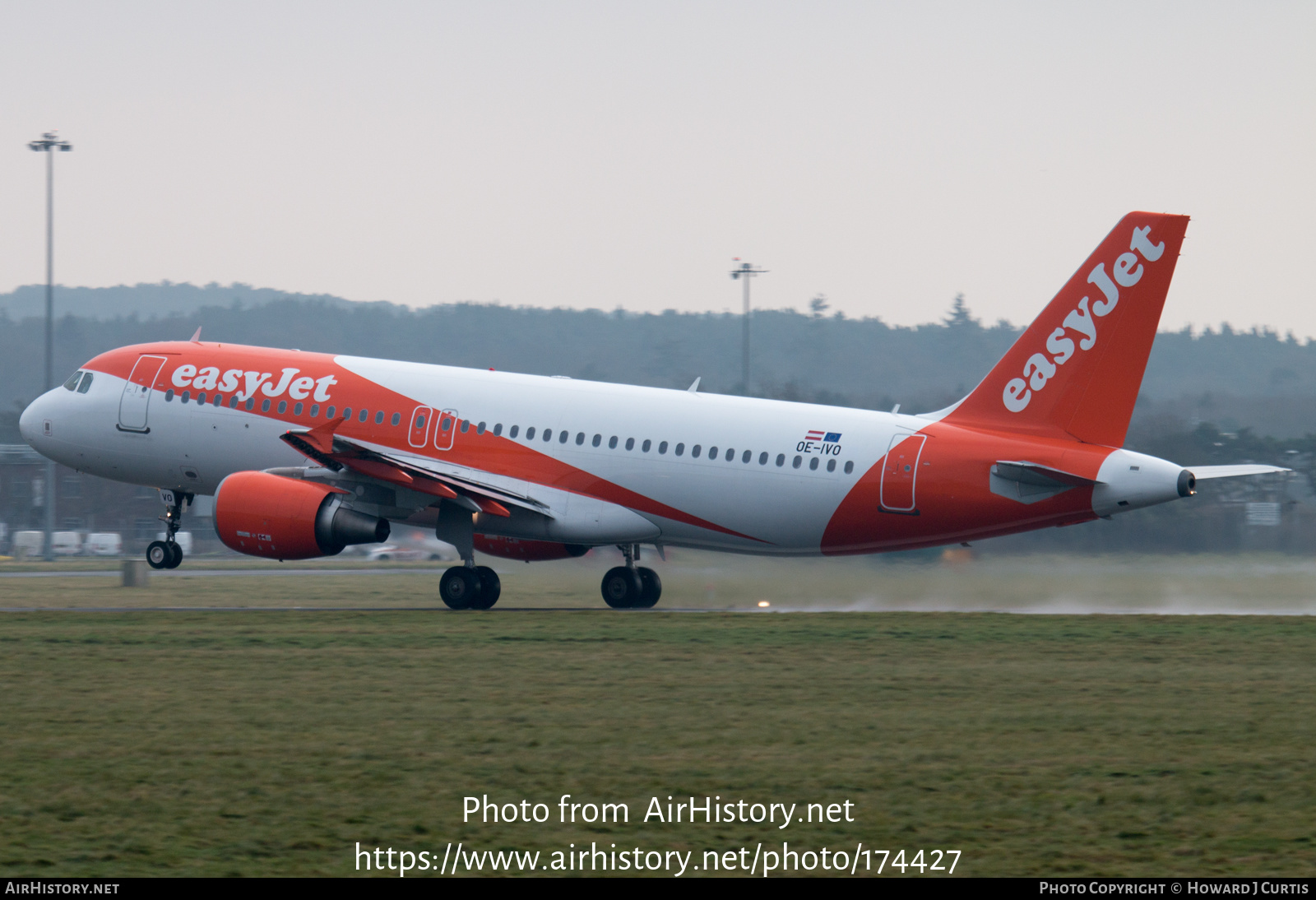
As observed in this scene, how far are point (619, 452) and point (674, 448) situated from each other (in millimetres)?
1155

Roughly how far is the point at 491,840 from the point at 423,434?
21.3m

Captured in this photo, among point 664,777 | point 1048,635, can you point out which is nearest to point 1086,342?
point 1048,635

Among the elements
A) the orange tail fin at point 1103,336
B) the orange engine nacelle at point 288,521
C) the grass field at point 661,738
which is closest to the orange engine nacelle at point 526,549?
the orange engine nacelle at point 288,521

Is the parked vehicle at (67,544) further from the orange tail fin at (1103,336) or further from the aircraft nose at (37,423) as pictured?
the orange tail fin at (1103,336)

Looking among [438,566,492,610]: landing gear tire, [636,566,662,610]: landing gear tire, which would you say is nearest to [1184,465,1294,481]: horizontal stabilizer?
[636,566,662,610]: landing gear tire

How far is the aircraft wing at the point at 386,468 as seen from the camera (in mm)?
28453

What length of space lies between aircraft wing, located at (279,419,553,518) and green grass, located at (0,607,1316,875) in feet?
17.9

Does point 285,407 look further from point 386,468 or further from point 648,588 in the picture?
point 648,588

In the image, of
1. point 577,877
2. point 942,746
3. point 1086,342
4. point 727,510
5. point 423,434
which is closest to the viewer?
point 577,877

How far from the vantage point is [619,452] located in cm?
3009

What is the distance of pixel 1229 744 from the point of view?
13.9 metres

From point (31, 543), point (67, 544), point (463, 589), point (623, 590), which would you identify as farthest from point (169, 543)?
point (67, 544)

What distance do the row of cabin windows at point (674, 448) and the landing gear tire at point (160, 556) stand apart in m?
7.80
